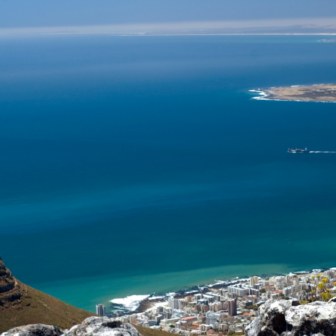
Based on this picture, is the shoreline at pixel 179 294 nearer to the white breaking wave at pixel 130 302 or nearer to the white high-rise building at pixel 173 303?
the white breaking wave at pixel 130 302

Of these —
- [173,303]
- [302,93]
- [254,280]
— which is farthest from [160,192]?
[302,93]

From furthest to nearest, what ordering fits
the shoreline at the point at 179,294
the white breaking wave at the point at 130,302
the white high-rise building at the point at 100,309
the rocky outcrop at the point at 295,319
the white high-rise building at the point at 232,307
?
the white breaking wave at the point at 130,302, the shoreline at the point at 179,294, the white high-rise building at the point at 100,309, the white high-rise building at the point at 232,307, the rocky outcrop at the point at 295,319

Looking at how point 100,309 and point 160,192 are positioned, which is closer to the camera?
point 100,309

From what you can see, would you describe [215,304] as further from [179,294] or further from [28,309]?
[28,309]

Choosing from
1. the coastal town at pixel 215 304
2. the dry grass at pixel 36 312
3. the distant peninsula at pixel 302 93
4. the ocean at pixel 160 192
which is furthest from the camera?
the distant peninsula at pixel 302 93

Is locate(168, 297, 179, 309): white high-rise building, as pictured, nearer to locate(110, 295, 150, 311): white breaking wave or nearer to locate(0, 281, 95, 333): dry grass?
locate(110, 295, 150, 311): white breaking wave

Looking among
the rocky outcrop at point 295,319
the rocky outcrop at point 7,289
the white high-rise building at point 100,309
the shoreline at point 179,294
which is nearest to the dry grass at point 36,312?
the rocky outcrop at point 7,289
